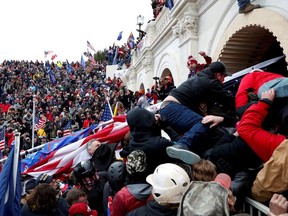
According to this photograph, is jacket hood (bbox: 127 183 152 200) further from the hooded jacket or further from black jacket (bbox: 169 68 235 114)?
black jacket (bbox: 169 68 235 114)

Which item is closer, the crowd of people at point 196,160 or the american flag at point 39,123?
the crowd of people at point 196,160

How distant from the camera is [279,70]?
8336 millimetres

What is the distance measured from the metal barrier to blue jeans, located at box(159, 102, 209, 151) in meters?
0.76

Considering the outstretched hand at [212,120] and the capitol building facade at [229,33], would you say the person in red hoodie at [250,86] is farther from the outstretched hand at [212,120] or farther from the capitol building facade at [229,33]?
the capitol building facade at [229,33]

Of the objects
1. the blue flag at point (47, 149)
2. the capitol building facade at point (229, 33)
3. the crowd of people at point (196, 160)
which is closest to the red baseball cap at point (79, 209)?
the crowd of people at point (196, 160)

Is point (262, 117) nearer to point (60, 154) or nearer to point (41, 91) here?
point (60, 154)

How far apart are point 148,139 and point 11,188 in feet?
5.93

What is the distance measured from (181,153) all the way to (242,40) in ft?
22.6

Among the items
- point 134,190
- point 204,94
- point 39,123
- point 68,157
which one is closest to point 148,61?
point 39,123

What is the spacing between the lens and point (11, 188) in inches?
161

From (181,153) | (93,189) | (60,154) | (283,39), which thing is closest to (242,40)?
(283,39)

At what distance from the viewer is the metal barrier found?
8.63ft

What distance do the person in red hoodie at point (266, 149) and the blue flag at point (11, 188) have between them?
2.62 meters

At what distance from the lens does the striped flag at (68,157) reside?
6.01m
